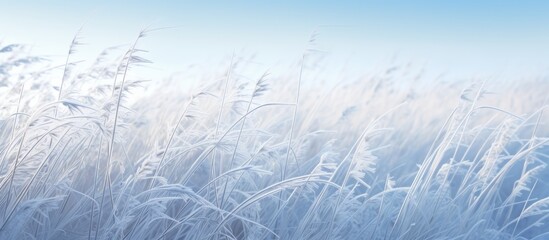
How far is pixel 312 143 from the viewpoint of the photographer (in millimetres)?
3584

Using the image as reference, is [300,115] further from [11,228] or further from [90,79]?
[11,228]

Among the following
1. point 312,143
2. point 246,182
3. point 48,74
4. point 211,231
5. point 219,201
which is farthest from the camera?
point 312,143

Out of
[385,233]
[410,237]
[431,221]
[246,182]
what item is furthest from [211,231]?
[431,221]

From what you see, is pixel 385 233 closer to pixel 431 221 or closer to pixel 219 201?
pixel 431 221

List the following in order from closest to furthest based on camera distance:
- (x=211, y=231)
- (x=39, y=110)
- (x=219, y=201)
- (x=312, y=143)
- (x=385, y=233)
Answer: (x=39, y=110)
(x=211, y=231)
(x=219, y=201)
(x=385, y=233)
(x=312, y=143)

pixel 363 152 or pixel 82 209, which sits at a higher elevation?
pixel 363 152

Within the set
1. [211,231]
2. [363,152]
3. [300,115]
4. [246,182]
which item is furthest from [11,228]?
[300,115]

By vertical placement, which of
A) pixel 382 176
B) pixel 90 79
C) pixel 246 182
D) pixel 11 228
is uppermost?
pixel 90 79

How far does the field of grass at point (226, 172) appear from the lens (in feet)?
5.82

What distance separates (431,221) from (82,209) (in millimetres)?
1456

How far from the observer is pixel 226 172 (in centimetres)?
167

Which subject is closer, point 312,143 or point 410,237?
point 410,237

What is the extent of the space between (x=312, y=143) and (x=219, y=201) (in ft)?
5.32

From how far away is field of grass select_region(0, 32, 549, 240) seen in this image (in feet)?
5.82
